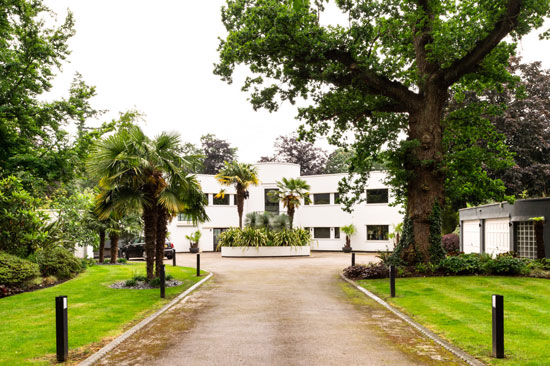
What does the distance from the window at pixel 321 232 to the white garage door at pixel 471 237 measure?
14534 mm

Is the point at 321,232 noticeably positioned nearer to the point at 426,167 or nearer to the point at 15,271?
the point at 426,167

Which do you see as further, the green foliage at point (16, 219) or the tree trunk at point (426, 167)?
the tree trunk at point (426, 167)

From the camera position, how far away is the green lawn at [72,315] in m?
7.47

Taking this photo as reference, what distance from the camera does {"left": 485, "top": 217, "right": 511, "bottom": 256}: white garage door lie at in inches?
896

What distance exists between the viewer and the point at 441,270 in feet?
57.6

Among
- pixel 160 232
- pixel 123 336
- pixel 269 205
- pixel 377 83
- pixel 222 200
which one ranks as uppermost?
pixel 377 83

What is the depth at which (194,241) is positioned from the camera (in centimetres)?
4262

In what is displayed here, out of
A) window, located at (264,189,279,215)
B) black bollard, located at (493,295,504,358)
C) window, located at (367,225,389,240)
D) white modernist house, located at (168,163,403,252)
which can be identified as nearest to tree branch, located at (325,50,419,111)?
black bollard, located at (493,295,504,358)

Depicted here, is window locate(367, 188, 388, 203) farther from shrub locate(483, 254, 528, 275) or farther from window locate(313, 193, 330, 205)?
shrub locate(483, 254, 528, 275)

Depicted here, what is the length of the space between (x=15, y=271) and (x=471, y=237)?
24.6 meters

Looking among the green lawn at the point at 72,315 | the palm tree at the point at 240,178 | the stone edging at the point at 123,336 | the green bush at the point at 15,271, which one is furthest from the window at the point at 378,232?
the green bush at the point at 15,271

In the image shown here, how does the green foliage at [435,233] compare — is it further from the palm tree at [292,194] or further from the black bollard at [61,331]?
the palm tree at [292,194]

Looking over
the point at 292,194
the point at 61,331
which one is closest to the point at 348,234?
the point at 292,194

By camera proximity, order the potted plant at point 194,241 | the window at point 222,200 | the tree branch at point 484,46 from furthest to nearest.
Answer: the window at point 222,200, the potted plant at point 194,241, the tree branch at point 484,46
